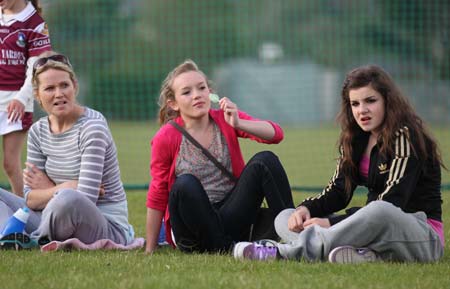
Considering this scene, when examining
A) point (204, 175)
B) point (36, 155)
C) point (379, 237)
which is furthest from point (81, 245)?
point (379, 237)

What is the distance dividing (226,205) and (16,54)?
2.35 metres

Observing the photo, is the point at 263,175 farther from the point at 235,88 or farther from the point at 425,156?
the point at 235,88

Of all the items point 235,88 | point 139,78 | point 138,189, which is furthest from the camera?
point 235,88

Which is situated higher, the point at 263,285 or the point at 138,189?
the point at 263,285

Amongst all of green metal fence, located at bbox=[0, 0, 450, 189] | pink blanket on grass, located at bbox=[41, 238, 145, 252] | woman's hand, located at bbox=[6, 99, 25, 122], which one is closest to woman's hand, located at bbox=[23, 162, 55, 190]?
pink blanket on grass, located at bbox=[41, 238, 145, 252]

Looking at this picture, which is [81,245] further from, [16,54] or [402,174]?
[16,54]

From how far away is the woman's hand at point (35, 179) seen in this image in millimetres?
5422

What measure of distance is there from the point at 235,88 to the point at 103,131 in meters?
22.1

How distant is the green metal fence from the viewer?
15922 millimetres

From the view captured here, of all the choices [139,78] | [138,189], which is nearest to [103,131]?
[138,189]

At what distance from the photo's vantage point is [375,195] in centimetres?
491

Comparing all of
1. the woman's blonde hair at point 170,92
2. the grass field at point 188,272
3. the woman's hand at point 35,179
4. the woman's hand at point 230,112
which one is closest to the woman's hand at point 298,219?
the grass field at point 188,272

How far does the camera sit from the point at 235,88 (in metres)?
27.4

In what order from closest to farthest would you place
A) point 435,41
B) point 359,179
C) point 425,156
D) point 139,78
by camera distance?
point 425,156 → point 359,179 → point 435,41 → point 139,78
